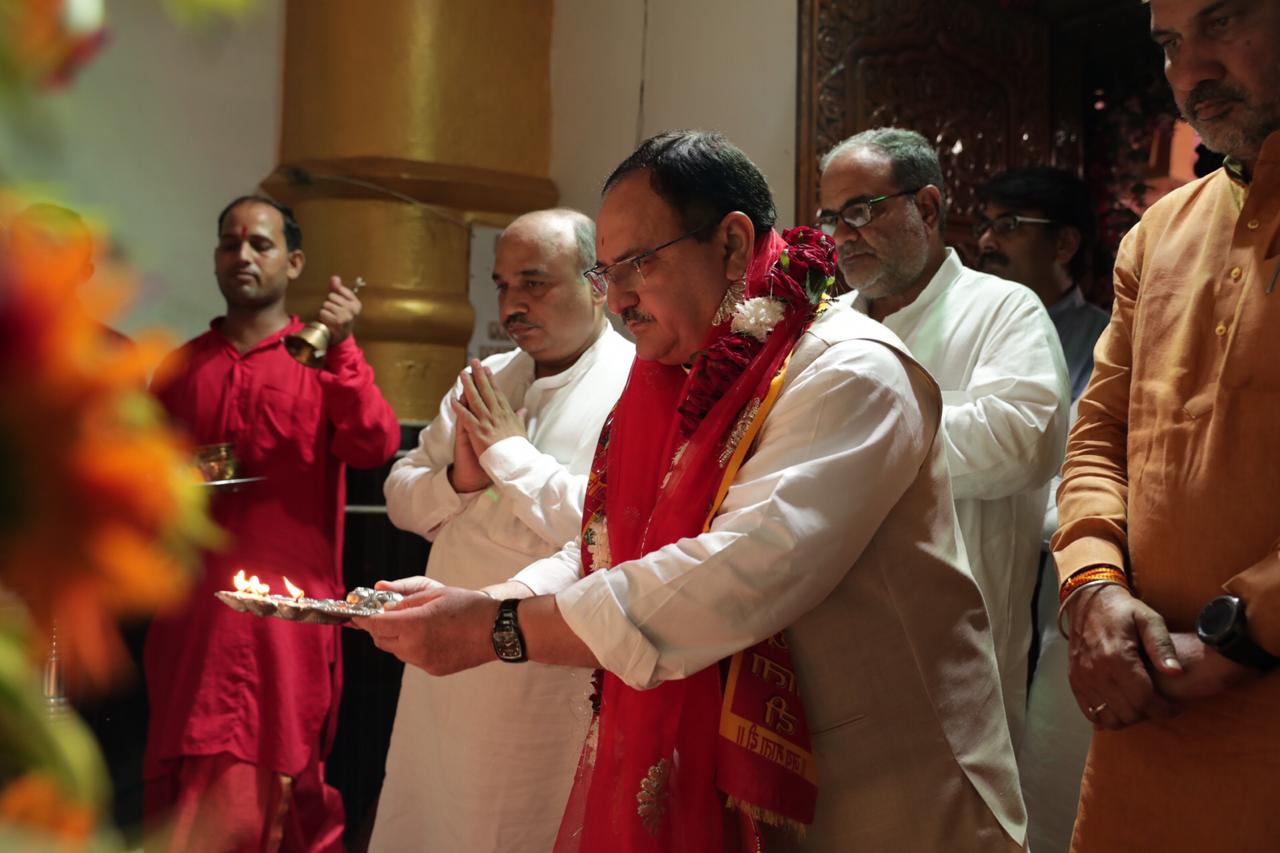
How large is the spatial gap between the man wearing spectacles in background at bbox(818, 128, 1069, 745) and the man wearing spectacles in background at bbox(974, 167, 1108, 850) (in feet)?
0.38

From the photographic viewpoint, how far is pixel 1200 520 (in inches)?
67.9

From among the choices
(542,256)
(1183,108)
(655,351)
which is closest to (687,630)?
(655,351)

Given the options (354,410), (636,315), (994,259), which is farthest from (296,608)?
(994,259)

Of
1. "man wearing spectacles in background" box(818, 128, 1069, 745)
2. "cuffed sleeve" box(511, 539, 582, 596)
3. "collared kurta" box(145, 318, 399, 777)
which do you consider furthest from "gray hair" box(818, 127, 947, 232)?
"collared kurta" box(145, 318, 399, 777)

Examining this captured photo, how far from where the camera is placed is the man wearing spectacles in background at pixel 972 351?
2.73 meters

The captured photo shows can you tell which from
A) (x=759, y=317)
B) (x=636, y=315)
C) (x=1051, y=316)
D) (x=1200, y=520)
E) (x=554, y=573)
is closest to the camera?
(x=1200, y=520)

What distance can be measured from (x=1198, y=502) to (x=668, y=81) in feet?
10.4

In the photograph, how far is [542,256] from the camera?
10.3 ft

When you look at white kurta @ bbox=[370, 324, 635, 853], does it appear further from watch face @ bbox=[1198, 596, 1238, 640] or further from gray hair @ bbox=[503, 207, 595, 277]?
watch face @ bbox=[1198, 596, 1238, 640]

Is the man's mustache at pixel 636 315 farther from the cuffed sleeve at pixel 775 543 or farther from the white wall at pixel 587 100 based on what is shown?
the white wall at pixel 587 100

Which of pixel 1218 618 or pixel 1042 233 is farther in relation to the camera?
pixel 1042 233

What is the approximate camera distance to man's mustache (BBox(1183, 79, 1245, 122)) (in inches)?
67.9

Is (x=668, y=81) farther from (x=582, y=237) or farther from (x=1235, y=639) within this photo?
(x=1235, y=639)

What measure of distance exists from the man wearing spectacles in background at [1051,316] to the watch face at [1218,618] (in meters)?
1.45
